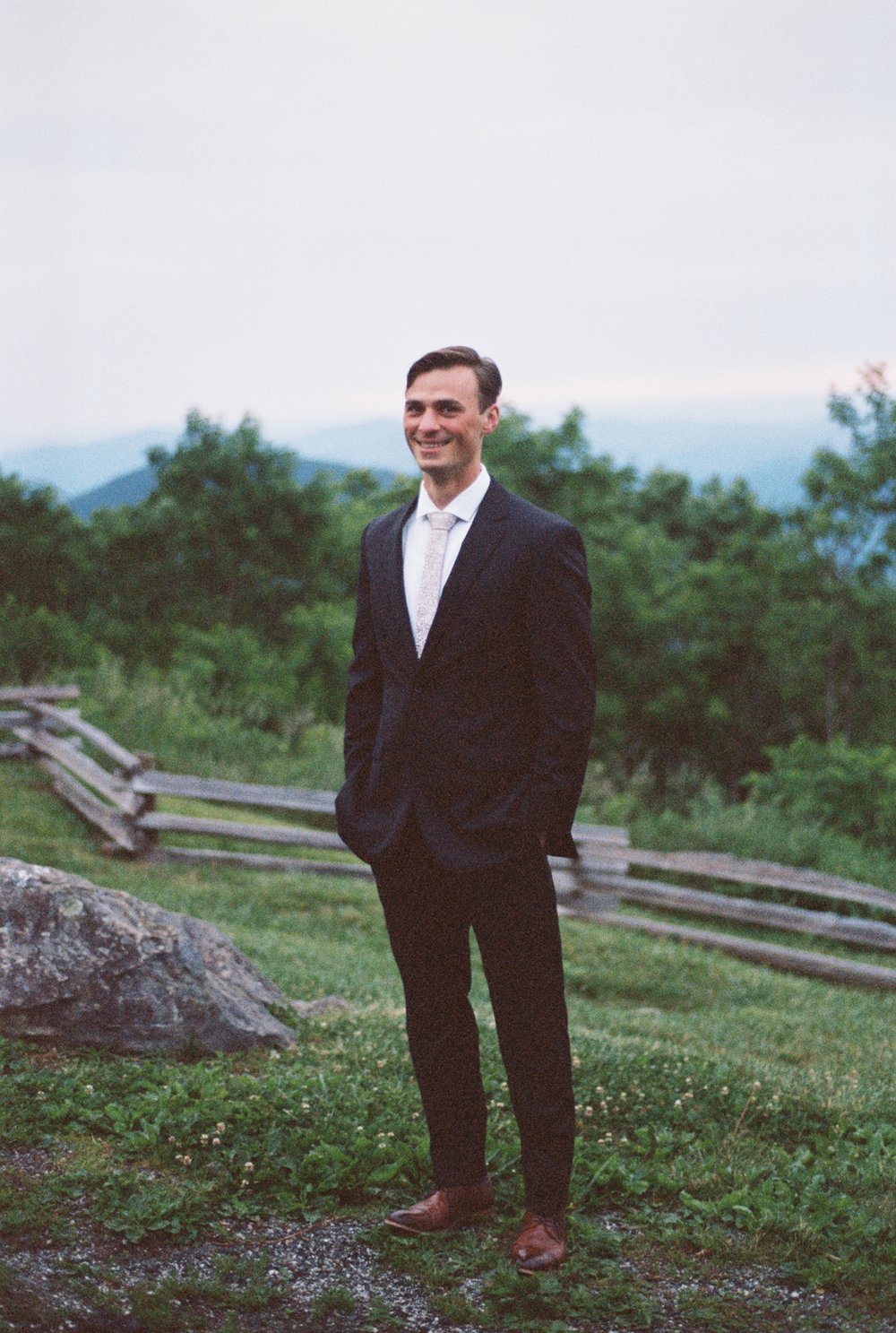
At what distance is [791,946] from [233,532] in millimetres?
17428

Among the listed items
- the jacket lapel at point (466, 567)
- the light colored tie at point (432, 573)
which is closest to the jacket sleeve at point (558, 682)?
the jacket lapel at point (466, 567)

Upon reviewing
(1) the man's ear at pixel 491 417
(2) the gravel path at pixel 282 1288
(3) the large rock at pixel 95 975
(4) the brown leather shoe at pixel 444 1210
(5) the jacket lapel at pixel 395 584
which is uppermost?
(1) the man's ear at pixel 491 417

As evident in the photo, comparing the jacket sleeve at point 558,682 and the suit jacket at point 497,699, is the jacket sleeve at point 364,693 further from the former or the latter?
the jacket sleeve at point 558,682

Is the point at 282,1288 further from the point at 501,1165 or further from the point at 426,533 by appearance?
the point at 426,533

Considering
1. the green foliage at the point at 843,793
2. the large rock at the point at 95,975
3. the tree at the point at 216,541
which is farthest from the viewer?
the tree at the point at 216,541

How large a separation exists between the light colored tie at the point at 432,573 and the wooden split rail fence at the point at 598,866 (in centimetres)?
679

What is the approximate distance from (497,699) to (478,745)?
5.0 inches

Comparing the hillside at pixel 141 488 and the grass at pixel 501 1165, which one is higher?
the hillside at pixel 141 488

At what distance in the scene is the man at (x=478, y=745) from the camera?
3281 mm

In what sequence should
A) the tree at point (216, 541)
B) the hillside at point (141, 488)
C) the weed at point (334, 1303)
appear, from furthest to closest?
1. the hillside at point (141, 488)
2. the tree at point (216, 541)
3. the weed at point (334, 1303)

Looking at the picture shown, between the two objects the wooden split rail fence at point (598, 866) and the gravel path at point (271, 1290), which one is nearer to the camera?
the gravel path at point (271, 1290)

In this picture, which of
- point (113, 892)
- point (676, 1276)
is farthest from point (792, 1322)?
point (113, 892)

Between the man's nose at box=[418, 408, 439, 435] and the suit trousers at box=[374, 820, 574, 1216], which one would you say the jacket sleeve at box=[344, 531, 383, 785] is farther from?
the man's nose at box=[418, 408, 439, 435]

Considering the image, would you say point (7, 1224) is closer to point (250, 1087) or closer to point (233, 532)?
point (250, 1087)
